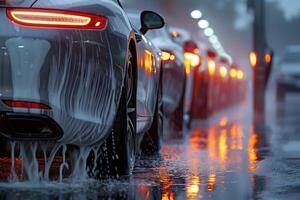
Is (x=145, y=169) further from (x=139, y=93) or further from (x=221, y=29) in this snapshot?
(x=221, y=29)

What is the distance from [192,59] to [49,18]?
988cm

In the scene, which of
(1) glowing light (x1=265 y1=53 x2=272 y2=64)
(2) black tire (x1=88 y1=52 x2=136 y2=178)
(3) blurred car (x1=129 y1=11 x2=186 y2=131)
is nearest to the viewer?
(2) black tire (x1=88 y1=52 x2=136 y2=178)

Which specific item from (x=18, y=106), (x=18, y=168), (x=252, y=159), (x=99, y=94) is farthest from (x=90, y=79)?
(x=252, y=159)

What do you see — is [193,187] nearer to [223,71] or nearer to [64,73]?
[64,73]

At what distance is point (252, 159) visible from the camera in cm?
855

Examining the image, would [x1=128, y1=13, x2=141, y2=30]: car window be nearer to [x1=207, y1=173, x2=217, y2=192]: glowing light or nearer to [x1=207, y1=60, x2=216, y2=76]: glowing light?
[x1=207, y1=173, x2=217, y2=192]: glowing light

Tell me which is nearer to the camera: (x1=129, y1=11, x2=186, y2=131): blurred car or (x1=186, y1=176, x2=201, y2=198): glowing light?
(x1=186, y1=176, x2=201, y2=198): glowing light

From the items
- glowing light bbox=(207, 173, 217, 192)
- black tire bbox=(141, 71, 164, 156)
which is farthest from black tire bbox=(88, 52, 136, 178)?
black tire bbox=(141, 71, 164, 156)

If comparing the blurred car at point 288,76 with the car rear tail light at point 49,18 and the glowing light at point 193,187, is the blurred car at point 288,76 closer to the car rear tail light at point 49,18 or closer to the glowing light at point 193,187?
the glowing light at point 193,187

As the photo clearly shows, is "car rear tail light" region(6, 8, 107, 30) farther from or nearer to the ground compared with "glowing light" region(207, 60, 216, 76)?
nearer to the ground

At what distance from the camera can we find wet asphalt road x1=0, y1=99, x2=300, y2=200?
5.84 metres

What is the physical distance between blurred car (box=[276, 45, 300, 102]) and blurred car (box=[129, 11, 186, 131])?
1836 cm

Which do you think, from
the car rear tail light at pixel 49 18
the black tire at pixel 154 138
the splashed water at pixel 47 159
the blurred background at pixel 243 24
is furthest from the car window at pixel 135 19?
the blurred background at pixel 243 24

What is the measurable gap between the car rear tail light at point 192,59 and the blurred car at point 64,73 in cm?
878
